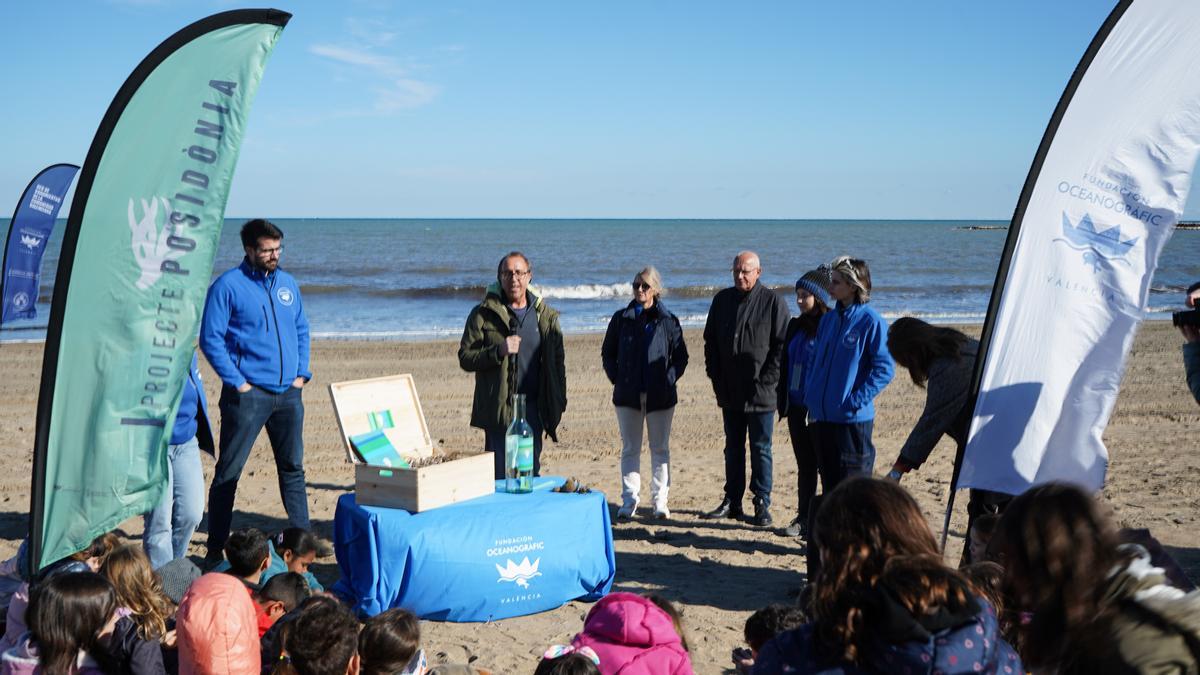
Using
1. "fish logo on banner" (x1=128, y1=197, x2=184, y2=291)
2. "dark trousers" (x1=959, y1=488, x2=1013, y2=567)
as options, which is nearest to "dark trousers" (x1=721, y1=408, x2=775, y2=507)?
"dark trousers" (x1=959, y1=488, x2=1013, y2=567)

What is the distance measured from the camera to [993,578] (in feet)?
10.8

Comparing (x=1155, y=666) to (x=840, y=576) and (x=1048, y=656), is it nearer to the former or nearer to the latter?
(x=1048, y=656)

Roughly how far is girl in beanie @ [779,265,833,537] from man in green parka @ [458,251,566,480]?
1639 millimetres

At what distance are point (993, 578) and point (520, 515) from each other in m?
2.49

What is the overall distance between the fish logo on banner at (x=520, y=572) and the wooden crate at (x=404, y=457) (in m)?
0.41

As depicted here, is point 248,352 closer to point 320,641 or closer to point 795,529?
point 320,641

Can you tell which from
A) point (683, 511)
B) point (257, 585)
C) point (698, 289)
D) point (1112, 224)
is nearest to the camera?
point (1112, 224)

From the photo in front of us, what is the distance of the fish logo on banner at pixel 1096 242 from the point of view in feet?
13.4

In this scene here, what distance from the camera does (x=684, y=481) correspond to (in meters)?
8.36

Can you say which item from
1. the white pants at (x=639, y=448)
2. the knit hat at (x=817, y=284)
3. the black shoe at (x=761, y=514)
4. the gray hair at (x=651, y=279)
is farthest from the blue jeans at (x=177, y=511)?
the knit hat at (x=817, y=284)

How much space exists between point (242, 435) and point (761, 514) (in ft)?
11.8

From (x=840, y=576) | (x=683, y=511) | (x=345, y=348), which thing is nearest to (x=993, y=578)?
(x=840, y=576)

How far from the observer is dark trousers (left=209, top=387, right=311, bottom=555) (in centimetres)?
583

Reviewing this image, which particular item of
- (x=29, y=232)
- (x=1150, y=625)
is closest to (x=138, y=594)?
(x=1150, y=625)
